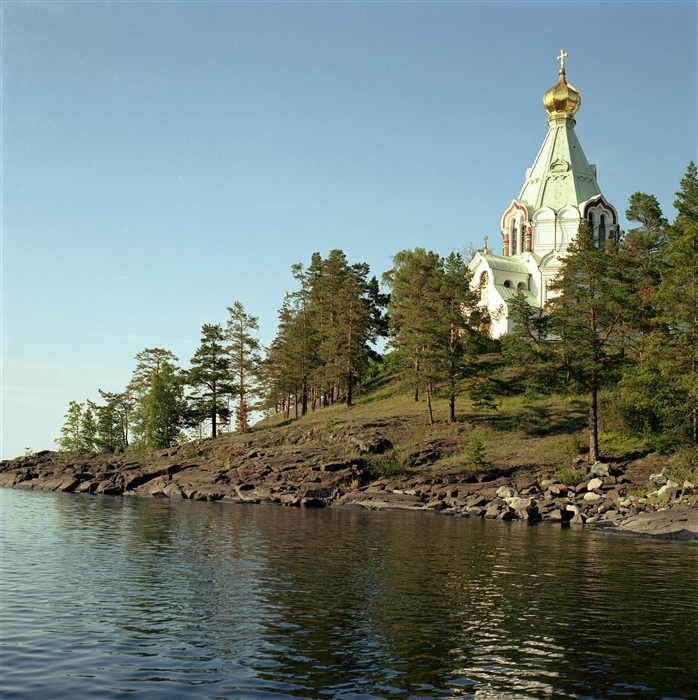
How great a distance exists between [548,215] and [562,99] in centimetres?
1397

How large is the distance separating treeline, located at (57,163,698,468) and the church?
1038cm

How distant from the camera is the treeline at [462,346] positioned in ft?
134

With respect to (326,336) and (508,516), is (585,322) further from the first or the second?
(326,336)

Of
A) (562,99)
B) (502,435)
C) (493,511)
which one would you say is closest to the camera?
(493,511)

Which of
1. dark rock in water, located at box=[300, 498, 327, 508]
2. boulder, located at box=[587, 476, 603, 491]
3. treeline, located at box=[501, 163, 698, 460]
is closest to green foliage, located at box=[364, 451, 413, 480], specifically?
dark rock in water, located at box=[300, 498, 327, 508]

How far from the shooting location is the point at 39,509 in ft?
127

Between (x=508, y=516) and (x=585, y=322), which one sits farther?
(x=585, y=322)

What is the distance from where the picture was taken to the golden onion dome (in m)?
85.4

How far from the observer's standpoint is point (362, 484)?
158ft

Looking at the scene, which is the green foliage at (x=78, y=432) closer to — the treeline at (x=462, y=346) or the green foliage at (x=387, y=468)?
the treeline at (x=462, y=346)

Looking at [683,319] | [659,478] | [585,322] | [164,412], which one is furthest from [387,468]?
[164,412]

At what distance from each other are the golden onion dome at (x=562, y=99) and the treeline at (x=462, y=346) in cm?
2351

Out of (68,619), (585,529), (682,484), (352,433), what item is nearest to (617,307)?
(682,484)

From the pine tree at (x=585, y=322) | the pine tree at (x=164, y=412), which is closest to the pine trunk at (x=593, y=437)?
the pine tree at (x=585, y=322)
